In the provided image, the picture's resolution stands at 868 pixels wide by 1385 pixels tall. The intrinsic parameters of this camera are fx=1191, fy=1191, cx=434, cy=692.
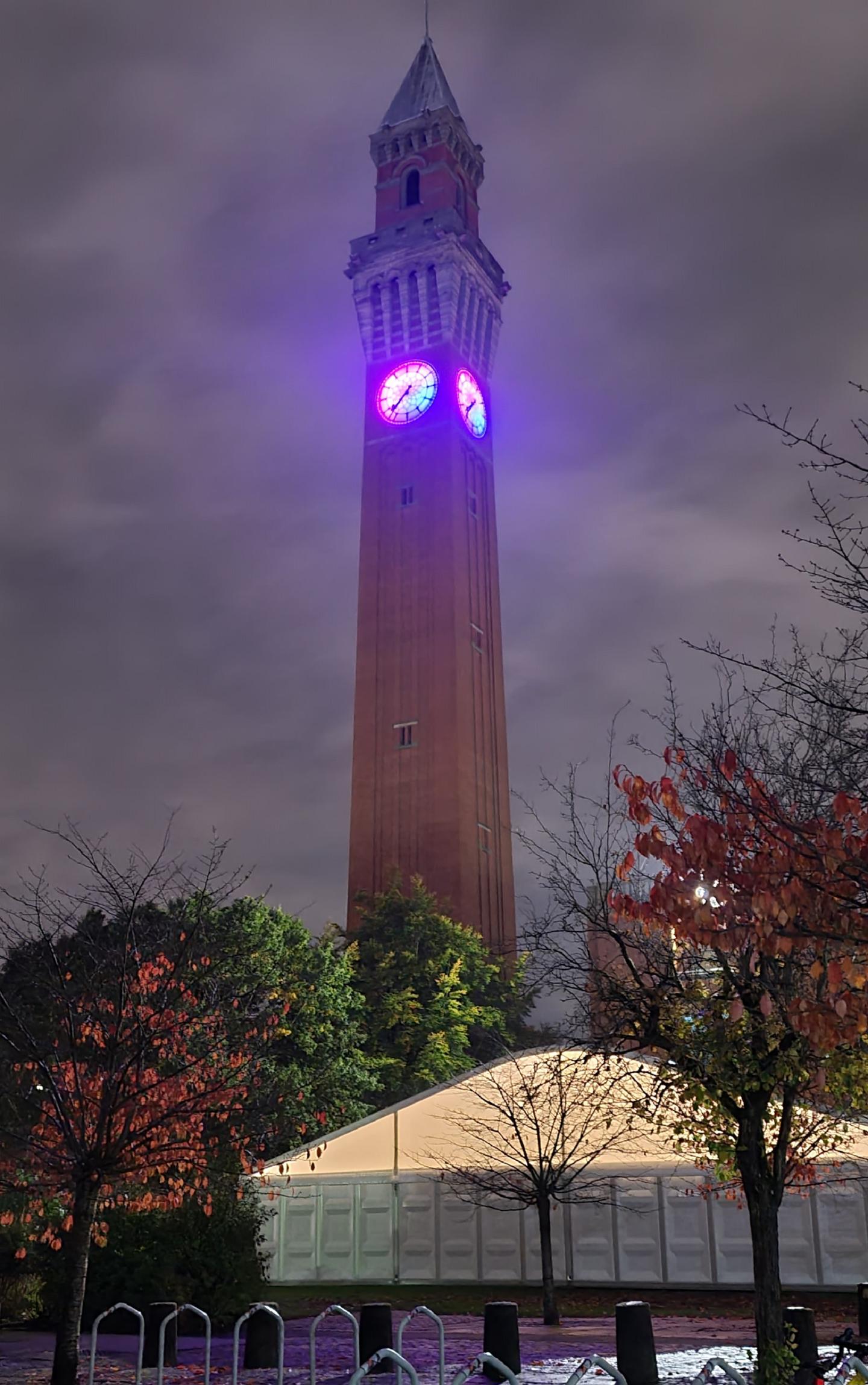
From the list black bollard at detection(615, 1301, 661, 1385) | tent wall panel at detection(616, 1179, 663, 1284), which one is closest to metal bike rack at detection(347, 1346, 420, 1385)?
black bollard at detection(615, 1301, 661, 1385)

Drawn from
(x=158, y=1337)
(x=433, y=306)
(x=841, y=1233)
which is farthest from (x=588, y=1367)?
(x=433, y=306)

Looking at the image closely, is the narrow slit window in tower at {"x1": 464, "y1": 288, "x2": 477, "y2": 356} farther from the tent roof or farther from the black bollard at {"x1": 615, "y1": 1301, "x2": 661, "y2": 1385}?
the black bollard at {"x1": 615, "y1": 1301, "x2": 661, "y2": 1385}

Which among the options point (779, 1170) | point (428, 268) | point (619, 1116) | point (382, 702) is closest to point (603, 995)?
point (779, 1170)

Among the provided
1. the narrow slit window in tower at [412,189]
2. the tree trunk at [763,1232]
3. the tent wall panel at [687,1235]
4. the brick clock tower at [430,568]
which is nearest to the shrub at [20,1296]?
the tent wall panel at [687,1235]

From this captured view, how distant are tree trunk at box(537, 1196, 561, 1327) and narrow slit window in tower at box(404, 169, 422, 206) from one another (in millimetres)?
77846

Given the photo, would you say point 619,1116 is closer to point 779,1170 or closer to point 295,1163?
point 295,1163

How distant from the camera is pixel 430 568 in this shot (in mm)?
73188

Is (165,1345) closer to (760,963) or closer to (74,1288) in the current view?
(74,1288)

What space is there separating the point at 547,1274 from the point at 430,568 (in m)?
55.0

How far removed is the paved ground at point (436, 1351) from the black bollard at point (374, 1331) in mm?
454

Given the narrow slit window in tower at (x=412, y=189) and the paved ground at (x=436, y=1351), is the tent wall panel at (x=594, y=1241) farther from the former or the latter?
the narrow slit window in tower at (x=412, y=189)

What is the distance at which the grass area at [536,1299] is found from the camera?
71.6 ft

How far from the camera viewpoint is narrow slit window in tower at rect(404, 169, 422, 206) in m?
86.6

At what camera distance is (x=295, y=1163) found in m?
28.3
